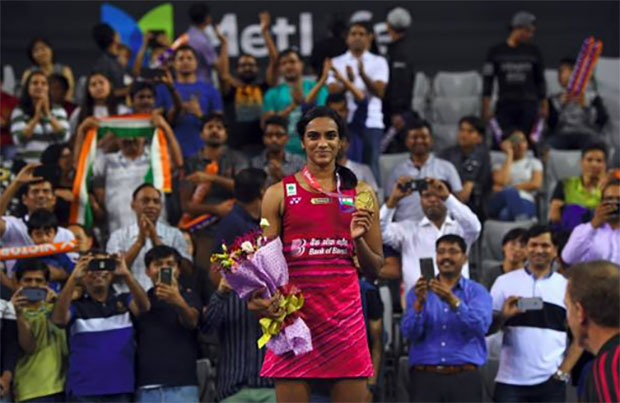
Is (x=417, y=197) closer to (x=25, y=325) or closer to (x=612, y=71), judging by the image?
(x=25, y=325)

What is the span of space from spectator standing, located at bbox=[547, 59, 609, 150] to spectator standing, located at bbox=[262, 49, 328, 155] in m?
2.89

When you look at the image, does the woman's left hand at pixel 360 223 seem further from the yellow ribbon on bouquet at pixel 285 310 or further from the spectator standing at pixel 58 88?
the spectator standing at pixel 58 88

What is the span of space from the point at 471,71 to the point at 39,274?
771cm

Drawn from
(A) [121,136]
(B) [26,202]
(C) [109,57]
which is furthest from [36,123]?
(B) [26,202]

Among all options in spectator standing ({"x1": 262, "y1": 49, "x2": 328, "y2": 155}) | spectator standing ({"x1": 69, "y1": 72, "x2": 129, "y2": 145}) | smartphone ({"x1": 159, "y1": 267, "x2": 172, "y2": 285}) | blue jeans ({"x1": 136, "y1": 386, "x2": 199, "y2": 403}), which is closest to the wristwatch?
blue jeans ({"x1": 136, "y1": 386, "x2": 199, "y2": 403})

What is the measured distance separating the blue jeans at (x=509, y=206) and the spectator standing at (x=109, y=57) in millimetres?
4295

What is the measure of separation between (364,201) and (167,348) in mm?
3486

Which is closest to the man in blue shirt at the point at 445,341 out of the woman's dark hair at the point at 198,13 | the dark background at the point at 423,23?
the woman's dark hair at the point at 198,13

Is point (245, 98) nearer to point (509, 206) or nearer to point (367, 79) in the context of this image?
point (367, 79)

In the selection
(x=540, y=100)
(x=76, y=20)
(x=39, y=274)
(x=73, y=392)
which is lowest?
(x=73, y=392)

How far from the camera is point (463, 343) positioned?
9.71 metres

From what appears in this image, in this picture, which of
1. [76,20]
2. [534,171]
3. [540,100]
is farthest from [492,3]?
[76,20]

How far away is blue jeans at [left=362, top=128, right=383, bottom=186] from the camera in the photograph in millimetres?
13023

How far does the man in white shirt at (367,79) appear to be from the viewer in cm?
1306
